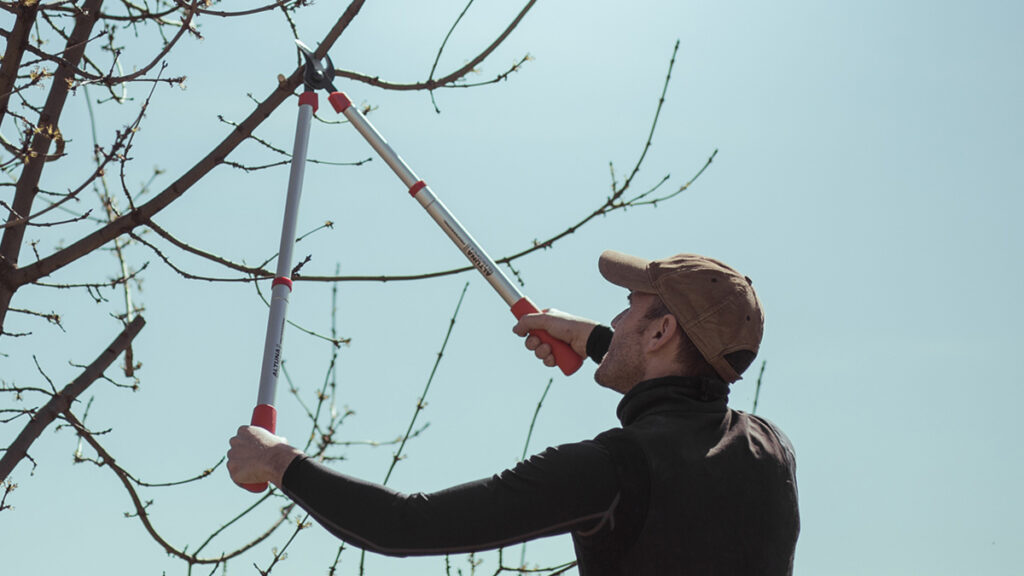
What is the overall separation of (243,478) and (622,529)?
945 mm

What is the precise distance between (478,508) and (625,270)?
40.6 inches

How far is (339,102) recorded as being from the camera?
396 centimetres

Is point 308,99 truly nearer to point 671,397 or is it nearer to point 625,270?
point 625,270

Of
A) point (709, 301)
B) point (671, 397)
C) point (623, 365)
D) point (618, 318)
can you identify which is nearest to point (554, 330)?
point (618, 318)

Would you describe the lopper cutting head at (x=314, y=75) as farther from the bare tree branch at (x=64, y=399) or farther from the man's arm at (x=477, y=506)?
the man's arm at (x=477, y=506)

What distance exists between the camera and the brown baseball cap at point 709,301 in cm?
293

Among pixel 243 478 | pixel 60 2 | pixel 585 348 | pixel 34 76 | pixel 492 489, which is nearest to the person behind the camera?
pixel 492 489

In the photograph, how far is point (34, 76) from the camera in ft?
11.0

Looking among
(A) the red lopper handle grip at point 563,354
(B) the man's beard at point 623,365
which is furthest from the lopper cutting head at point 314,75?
(B) the man's beard at point 623,365

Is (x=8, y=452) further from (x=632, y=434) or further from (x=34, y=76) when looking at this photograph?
(x=632, y=434)

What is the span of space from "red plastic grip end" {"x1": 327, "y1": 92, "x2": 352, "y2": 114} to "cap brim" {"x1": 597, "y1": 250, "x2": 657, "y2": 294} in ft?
4.07

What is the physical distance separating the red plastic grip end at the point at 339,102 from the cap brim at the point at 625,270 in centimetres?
124

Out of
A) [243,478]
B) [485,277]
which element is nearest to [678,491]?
[243,478]

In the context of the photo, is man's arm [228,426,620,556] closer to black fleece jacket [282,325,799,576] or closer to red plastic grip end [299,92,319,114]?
black fleece jacket [282,325,799,576]
